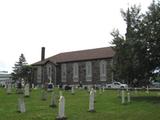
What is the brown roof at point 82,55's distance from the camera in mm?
71637

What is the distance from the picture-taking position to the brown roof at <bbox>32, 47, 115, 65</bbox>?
71.6 m

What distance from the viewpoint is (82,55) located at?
78.1m

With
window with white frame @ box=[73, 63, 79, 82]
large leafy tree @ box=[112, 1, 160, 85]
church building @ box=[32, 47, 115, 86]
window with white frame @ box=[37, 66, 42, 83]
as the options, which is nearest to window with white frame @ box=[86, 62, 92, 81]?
church building @ box=[32, 47, 115, 86]

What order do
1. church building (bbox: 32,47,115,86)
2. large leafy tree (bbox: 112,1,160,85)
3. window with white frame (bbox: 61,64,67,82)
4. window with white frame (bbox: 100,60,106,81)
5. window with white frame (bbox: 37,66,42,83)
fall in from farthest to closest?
window with white frame (bbox: 37,66,42,83)
window with white frame (bbox: 61,64,67,82)
church building (bbox: 32,47,115,86)
window with white frame (bbox: 100,60,106,81)
large leafy tree (bbox: 112,1,160,85)

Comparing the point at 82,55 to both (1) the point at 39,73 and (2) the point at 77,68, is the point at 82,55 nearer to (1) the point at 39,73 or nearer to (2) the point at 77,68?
(2) the point at 77,68

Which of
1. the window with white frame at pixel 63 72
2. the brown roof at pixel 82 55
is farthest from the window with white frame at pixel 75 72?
the window with white frame at pixel 63 72

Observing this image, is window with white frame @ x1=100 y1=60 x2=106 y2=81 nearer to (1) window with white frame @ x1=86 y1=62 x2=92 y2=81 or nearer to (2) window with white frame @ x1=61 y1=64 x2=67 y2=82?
(1) window with white frame @ x1=86 y1=62 x2=92 y2=81

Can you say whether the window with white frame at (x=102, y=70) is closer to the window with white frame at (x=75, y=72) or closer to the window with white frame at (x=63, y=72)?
the window with white frame at (x=75, y=72)

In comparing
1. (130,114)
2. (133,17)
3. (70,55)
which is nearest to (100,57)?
(70,55)

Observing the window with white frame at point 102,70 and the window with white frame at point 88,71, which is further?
the window with white frame at point 88,71

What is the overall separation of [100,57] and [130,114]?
54.7 metres

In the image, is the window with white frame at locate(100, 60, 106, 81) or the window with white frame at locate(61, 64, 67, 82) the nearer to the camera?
the window with white frame at locate(100, 60, 106, 81)

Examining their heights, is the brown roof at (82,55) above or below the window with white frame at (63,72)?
above

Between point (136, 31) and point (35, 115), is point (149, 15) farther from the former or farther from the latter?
point (35, 115)
